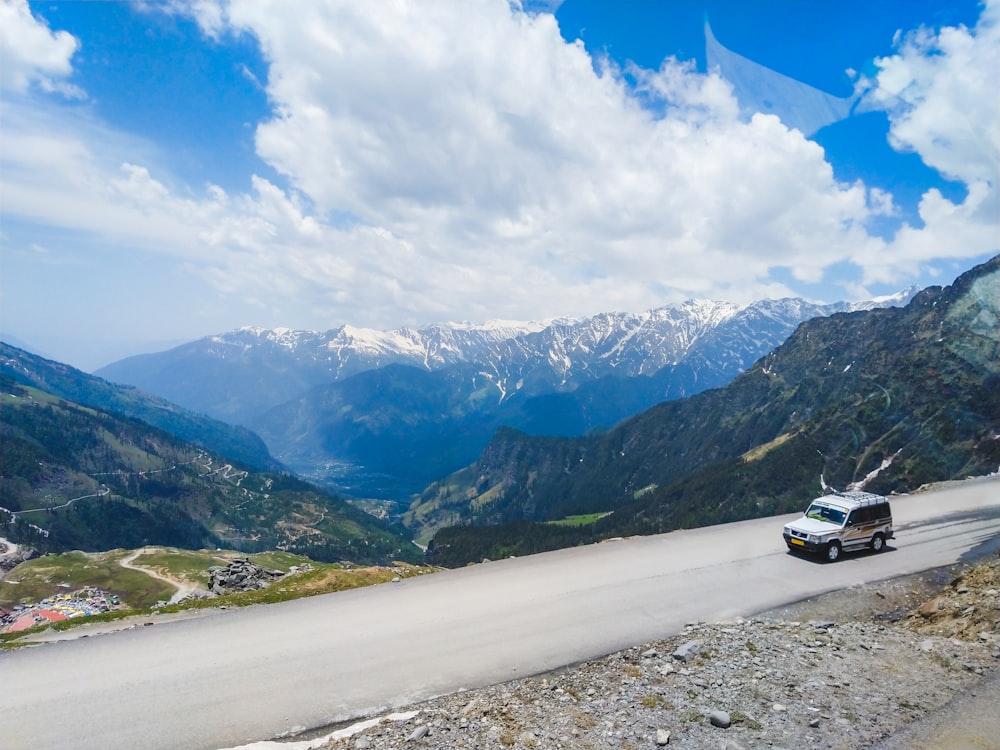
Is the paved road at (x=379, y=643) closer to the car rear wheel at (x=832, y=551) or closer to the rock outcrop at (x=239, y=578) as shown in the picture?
the car rear wheel at (x=832, y=551)

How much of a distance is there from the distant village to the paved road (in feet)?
388

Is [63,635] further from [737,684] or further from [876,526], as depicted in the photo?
[876,526]

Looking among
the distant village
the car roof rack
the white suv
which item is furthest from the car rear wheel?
the distant village

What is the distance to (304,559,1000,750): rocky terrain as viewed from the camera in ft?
36.9

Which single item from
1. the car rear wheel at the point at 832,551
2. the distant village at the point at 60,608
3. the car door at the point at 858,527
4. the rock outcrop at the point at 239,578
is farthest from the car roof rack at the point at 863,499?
the distant village at the point at 60,608

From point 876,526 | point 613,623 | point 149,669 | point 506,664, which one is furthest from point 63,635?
point 876,526

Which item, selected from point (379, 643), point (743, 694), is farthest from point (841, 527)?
point (379, 643)

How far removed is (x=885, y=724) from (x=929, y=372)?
22623 centimetres

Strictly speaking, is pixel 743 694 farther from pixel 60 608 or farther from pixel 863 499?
pixel 60 608

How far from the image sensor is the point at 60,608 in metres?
127

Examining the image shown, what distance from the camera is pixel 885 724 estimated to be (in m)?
11.5

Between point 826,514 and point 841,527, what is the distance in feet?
4.72

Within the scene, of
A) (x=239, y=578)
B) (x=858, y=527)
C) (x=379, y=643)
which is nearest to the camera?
(x=379, y=643)

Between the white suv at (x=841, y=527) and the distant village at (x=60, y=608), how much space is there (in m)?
131
